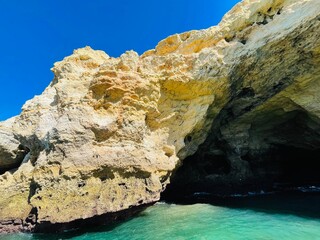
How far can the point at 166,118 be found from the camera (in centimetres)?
1556

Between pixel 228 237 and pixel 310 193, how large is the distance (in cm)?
1097

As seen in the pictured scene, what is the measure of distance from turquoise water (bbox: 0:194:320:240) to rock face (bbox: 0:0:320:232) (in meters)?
0.84

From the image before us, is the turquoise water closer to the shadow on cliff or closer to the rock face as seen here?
the shadow on cliff

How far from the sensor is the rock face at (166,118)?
39.2ft

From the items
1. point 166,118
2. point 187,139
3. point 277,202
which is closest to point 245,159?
point 277,202

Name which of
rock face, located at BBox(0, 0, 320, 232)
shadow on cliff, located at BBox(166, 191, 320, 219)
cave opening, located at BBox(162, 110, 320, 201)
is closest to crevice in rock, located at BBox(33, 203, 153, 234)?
rock face, located at BBox(0, 0, 320, 232)

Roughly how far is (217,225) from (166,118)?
6550mm

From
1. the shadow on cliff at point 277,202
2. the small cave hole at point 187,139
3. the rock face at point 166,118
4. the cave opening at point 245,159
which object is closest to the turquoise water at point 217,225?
the shadow on cliff at point 277,202

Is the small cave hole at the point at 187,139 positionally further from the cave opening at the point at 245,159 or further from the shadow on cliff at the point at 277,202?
the shadow on cliff at the point at 277,202

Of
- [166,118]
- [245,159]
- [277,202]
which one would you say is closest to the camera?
[277,202]

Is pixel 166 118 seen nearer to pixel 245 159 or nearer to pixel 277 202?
pixel 277 202

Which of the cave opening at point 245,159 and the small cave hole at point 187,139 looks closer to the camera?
the small cave hole at point 187,139

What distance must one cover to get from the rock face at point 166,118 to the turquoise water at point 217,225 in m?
0.84

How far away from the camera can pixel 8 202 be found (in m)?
12.5
